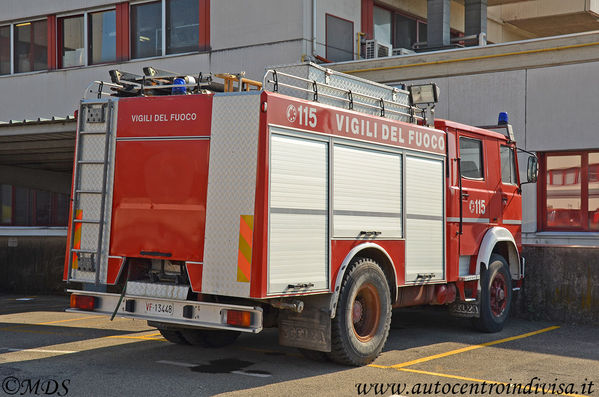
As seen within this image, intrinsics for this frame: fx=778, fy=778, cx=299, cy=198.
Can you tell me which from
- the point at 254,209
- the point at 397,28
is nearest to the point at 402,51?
the point at 397,28

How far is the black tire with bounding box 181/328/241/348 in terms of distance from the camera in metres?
9.63

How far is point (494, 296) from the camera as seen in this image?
38.3ft

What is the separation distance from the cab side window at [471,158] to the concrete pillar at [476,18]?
940 centimetres

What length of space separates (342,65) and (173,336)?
336 inches

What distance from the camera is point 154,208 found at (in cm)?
824

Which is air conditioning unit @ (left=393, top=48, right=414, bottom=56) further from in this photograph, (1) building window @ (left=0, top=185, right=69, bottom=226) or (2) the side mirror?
(1) building window @ (left=0, top=185, right=69, bottom=226)

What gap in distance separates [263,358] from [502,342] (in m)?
3.52

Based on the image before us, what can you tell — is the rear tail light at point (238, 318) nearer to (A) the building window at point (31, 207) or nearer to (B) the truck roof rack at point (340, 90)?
(B) the truck roof rack at point (340, 90)

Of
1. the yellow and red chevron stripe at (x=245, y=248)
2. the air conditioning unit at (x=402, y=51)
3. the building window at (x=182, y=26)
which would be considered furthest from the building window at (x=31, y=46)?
the yellow and red chevron stripe at (x=245, y=248)

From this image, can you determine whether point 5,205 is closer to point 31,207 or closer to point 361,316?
point 31,207

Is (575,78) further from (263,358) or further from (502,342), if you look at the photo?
(263,358)

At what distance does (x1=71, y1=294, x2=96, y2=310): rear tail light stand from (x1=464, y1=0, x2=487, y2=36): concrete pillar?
14.4 meters

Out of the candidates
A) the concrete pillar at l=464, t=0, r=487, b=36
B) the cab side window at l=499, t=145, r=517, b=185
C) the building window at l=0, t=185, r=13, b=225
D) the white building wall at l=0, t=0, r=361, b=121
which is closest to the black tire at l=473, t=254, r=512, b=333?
the cab side window at l=499, t=145, r=517, b=185

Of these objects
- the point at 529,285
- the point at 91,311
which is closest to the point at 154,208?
the point at 91,311
